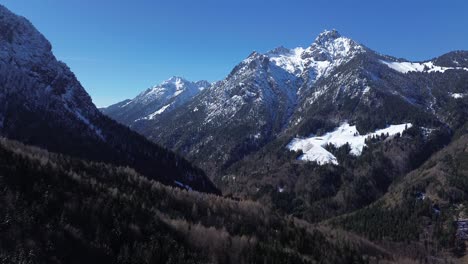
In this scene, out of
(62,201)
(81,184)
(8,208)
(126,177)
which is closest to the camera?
(8,208)

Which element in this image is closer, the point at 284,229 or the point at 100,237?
the point at 100,237

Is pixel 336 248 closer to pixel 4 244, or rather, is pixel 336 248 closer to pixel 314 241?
pixel 314 241

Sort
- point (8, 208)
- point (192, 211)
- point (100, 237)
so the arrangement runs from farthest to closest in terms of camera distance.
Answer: point (192, 211) → point (100, 237) → point (8, 208)

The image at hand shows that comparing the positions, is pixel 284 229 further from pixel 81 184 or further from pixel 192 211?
pixel 81 184

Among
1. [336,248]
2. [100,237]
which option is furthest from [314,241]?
[100,237]

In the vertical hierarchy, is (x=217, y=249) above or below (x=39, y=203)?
below

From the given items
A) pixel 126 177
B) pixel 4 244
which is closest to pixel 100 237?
pixel 4 244
